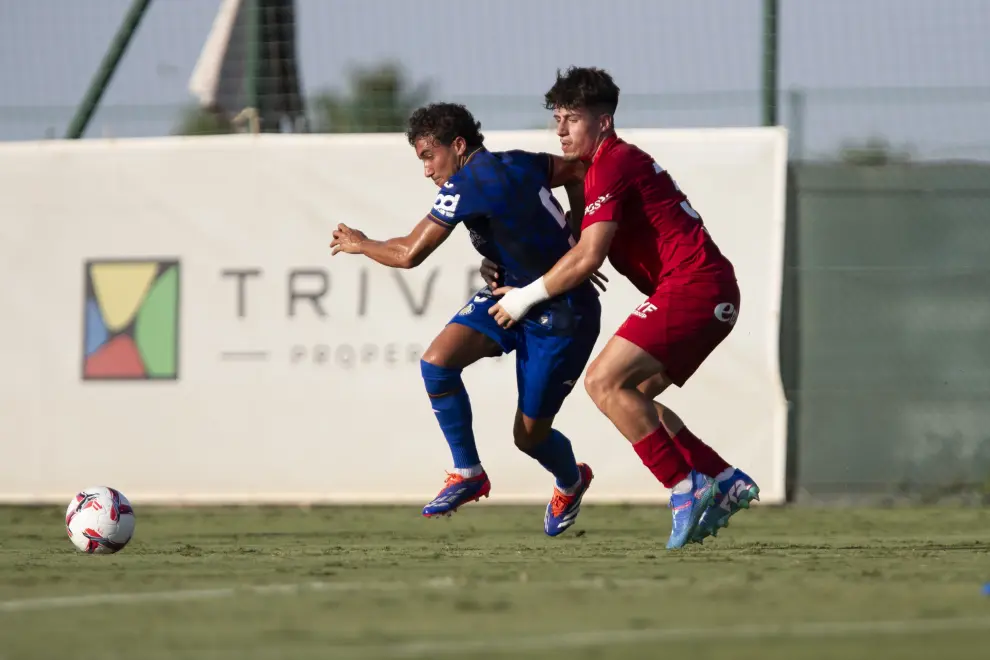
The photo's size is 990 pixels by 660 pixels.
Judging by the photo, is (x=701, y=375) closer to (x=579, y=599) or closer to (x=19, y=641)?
(x=579, y=599)

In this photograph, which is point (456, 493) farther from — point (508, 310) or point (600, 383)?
point (600, 383)

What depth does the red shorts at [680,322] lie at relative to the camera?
675cm

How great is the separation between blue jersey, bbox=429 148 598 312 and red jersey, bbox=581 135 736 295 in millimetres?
505

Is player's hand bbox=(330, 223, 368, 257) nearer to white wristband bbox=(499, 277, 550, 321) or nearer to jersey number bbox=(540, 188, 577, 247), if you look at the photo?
white wristband bbox=(499, 277, 550, 321)

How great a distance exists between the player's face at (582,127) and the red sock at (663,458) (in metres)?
1.35

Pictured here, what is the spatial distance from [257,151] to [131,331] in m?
1.62

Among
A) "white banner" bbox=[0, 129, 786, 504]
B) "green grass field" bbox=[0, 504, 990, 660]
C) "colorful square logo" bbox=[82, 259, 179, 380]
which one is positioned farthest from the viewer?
"colorful square logo" bbox=[82, 259, 179, 380]

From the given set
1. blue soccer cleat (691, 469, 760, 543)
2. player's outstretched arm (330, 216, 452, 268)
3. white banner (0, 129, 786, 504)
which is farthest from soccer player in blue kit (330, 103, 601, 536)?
white banner (0, 129, 786, 504)

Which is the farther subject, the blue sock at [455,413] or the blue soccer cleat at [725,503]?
the blue sock at [455,413]

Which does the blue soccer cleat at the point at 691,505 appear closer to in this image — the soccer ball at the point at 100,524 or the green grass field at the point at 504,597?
the green grass field at the point at 504,597

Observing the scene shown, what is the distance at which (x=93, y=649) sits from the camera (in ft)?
12.8

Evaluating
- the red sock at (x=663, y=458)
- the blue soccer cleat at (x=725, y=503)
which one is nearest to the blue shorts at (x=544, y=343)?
A: the red sock at (x=663, y=458)

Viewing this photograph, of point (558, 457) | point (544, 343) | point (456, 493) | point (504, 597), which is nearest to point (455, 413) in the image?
point (456, 493)

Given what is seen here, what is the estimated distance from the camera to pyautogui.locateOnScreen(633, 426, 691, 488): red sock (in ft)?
22.0
